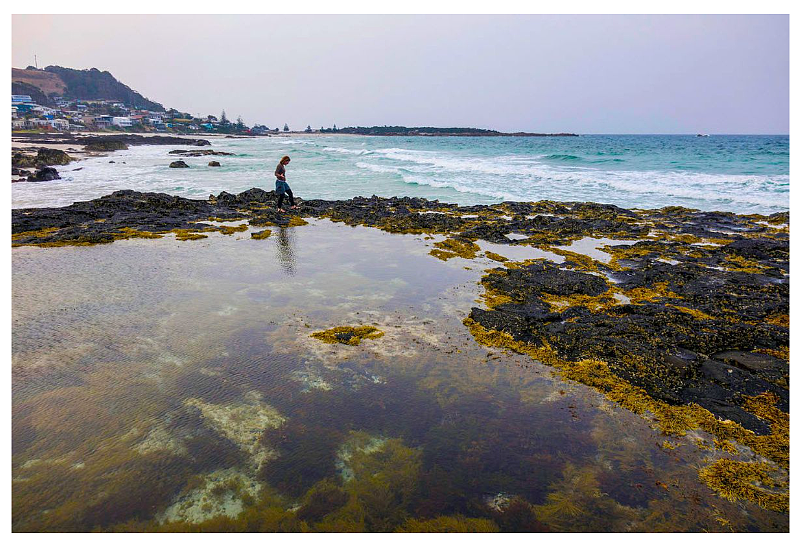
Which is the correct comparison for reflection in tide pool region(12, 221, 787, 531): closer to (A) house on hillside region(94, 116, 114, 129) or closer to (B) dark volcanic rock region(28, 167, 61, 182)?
(B) dark volcanic rock region(28, 167, 61, 182)

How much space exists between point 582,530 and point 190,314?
602cm

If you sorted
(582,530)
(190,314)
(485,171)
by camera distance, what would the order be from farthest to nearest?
(485,171)
(190,314)
(582,530)

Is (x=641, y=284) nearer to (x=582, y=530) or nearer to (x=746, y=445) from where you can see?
(x=746, y=445)

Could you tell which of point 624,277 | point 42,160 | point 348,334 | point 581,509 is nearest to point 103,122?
point 42,160

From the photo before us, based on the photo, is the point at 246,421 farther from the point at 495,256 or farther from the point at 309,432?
the point at 495,256

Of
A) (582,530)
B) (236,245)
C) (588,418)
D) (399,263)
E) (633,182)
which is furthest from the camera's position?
(633,182)

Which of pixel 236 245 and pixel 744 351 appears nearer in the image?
pixel 744 351

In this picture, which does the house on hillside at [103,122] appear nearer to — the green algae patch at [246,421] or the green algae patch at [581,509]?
the green algae patch at [246,421]

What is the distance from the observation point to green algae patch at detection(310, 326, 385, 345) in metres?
6.05

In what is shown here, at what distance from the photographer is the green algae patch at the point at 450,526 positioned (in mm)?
3180

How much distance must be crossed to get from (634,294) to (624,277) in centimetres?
115

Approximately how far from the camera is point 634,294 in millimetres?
8383

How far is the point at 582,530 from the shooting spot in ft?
10.5

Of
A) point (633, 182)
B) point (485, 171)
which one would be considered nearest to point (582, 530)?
point (633, 182)
